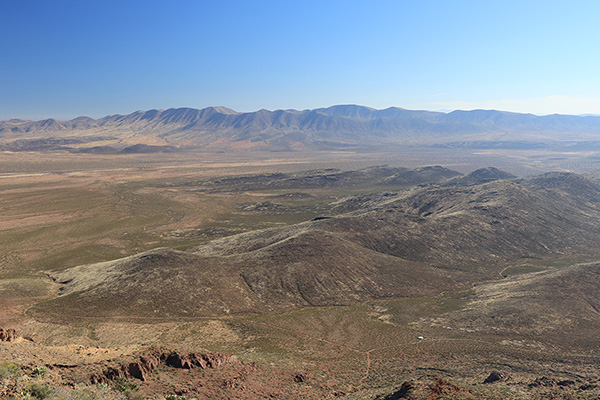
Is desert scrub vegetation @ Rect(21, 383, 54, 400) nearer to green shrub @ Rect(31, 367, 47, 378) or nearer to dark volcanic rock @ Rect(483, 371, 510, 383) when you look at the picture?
green shrub @ Rect(31, 367, 47, 378)

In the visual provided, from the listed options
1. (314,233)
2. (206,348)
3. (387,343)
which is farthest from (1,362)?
(314,233)

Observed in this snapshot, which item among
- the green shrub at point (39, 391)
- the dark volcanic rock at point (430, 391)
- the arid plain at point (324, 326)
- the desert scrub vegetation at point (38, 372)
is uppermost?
the green shrub at point (39, 391)

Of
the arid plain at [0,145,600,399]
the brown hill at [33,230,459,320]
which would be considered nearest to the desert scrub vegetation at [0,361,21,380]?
the arid plain at [0,145,600,399]

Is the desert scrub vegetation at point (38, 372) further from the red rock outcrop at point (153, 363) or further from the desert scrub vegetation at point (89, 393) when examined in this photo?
the red rock outcrop at point (153, 363)

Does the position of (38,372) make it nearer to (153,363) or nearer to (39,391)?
(39,391)

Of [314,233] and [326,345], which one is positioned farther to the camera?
[314,233]

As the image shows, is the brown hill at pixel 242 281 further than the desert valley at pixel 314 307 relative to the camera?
Yes

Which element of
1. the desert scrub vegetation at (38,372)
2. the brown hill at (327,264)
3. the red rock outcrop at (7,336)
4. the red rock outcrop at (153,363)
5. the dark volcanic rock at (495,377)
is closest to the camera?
the desert scrub vegetation at (38,372)

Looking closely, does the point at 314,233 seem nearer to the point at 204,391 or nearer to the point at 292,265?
the point at 292,265

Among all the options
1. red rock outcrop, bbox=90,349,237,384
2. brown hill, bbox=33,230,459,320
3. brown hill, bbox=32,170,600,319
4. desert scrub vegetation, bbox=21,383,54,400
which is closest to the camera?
desert scrub vegetation, bbox=21,383,54,400

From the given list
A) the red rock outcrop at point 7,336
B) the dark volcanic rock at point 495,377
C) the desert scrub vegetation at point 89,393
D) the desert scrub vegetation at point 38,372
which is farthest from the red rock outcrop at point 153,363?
the dark volcanic rock at point 495,377

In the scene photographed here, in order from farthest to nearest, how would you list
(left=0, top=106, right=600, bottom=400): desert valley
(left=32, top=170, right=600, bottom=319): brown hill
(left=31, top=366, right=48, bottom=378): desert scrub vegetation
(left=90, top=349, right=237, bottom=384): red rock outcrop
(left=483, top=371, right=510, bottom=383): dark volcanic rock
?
(left=32, top=170, right=600, bottom=319): brown hill < (left=483, top=371, right=510, bottom=383): dark volcanic rock < (left=0, top=106, right=600, bottom=400): desert valley < (left=90, top=349, right=237, bottom=384): red rock outcrop < (left=31, top=366, right=48, bottom=378): desert scrub vegetation
